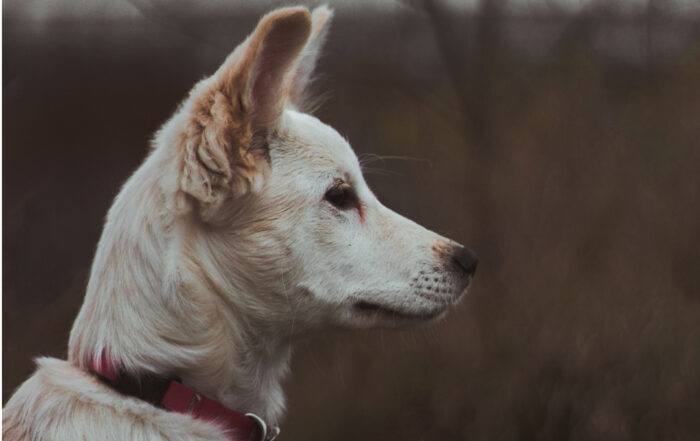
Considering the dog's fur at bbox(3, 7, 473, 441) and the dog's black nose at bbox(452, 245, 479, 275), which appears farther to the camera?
the dog's black nose at bbox(452, 245, 479, 275)

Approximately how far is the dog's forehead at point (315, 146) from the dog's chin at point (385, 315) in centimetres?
42

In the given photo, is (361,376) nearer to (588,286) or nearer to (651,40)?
(588,286)

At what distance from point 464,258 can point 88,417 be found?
120 centimetres

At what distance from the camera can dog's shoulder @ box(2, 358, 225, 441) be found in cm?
195

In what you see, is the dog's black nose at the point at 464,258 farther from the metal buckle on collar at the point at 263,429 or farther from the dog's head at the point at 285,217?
the metal buckle on collar at the point at 263,429

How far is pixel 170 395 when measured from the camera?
2.01 meters

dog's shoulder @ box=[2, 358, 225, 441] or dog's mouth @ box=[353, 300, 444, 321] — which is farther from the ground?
dog's mouth @ box=[353, 300, 444, 321]

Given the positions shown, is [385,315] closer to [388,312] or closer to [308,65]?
[388,312]

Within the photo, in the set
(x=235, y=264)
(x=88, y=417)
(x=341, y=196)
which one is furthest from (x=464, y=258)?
(x=88, y=417)

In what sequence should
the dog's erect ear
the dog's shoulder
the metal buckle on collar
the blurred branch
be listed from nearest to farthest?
the dog's shoulder → the metal buckle on collar → the dog's erect ear → the blurred branch

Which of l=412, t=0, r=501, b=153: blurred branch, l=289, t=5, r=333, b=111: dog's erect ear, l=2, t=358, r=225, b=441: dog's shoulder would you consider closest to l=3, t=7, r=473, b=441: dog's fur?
l=2, t=358, r=225, b=441: dog's shoulder

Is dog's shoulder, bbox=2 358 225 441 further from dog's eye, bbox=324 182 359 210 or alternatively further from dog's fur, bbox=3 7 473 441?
dog's eye, bbox=324 182 359 210

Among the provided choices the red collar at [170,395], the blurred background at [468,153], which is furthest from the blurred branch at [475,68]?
the red collar at [170,395]

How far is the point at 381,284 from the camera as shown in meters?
2.25
